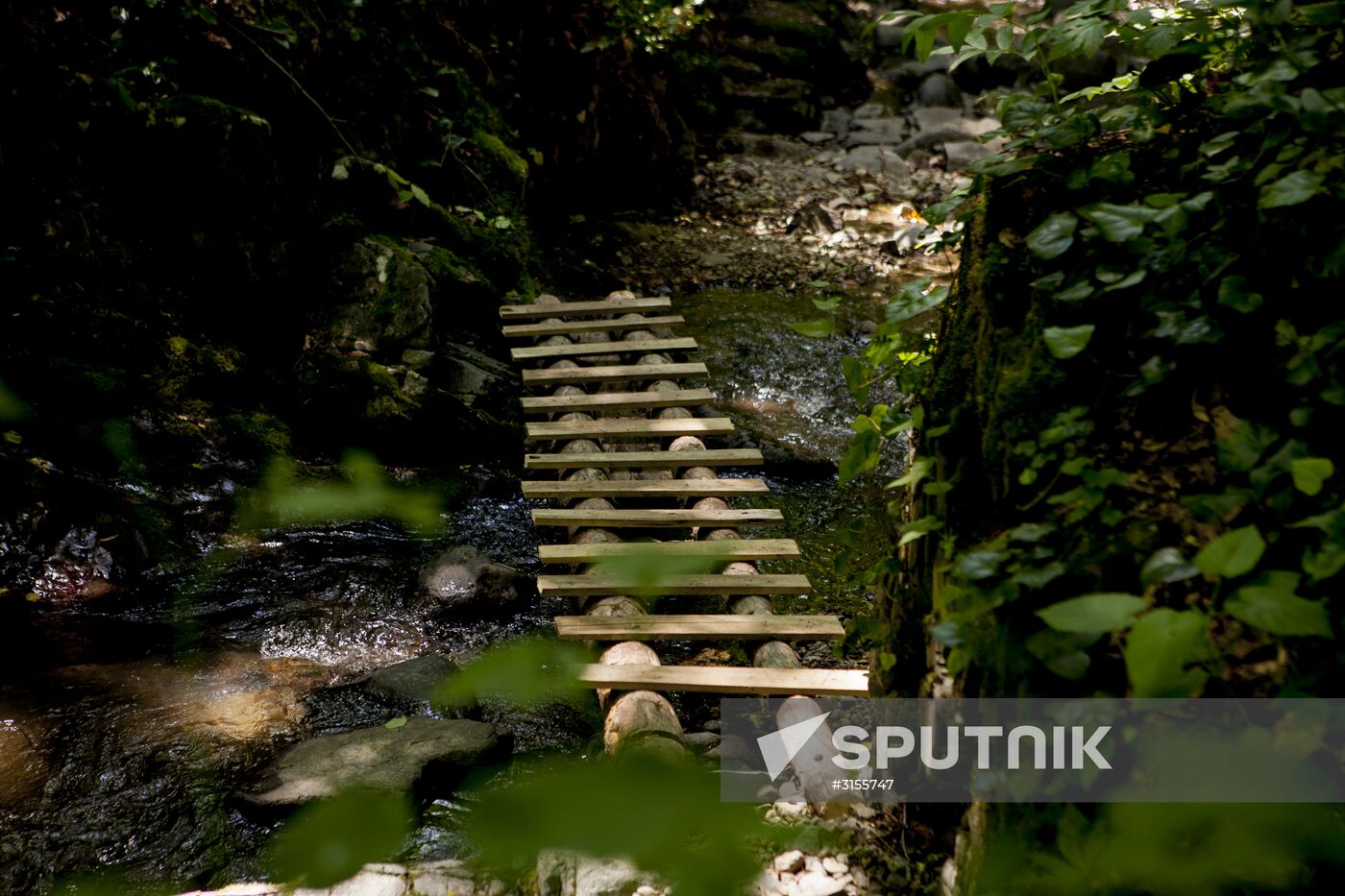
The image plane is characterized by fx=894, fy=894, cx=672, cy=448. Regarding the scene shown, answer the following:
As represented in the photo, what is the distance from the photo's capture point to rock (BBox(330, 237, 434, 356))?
5.43m

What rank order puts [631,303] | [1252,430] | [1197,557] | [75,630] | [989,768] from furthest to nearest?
1. [631,303]
2. [75,630]
3. [989,768]
4. [1252,430]
5. [1197,557]

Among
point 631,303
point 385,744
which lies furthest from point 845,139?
point 385,744

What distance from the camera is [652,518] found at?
4340 mm

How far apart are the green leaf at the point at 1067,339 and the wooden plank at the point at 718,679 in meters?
1.73

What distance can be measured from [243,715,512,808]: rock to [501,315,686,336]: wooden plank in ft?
11.2

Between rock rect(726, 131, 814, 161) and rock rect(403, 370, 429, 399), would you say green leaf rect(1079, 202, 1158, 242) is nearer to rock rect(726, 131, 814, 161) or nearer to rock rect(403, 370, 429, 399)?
rock rect(403, 370, 429, 399)

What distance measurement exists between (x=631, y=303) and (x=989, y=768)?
16.5ft

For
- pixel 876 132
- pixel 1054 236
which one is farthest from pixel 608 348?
pixel 876 132

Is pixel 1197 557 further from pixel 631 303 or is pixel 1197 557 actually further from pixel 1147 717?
pixel 631 303

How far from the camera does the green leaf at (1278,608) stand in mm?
1128

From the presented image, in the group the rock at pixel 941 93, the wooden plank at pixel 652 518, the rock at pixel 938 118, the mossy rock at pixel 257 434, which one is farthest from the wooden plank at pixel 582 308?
the rock at pixel 941 93

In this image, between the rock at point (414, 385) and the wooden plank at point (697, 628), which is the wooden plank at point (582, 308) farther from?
the wooden plank at point (697, 628)

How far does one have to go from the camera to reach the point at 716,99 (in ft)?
39.9

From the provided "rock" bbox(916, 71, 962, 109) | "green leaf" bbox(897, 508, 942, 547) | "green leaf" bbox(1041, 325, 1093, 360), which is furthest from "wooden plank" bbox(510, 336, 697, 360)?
"rock" bbox(916, 71, 962, 109)
